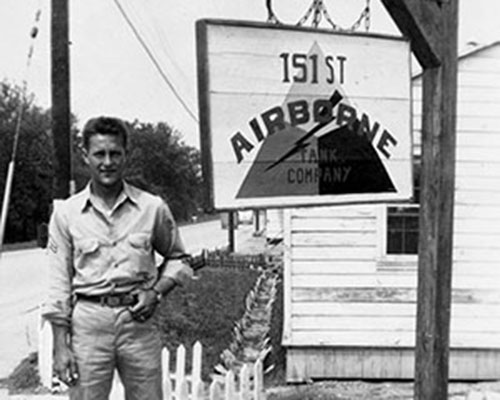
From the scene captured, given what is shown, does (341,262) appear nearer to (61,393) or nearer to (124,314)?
(61,393)

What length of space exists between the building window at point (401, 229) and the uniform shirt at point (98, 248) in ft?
17.6

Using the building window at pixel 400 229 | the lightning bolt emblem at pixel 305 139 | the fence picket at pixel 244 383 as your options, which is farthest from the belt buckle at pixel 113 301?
the building window at pixel 400 229

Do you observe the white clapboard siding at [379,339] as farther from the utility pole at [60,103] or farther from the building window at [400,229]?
the utility pole at [60,103]

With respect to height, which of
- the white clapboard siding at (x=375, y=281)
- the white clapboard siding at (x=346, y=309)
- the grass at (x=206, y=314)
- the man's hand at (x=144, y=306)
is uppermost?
the man's hand at (x=144, y=306)

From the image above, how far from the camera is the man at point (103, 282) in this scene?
319cm

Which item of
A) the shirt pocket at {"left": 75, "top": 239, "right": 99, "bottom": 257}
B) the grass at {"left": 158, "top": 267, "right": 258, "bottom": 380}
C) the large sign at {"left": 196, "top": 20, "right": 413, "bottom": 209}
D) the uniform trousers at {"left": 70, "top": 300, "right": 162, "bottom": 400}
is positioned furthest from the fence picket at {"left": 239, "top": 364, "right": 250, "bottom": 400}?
the shirt pocket at {"left": 75, "top": 239, "right": 99, "bottom": 257}

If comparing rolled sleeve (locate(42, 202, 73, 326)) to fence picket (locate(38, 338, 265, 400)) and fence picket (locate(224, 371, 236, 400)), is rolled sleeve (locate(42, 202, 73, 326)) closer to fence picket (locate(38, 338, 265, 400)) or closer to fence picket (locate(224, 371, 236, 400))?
fence picket (locate(38, 338, 265, 400))

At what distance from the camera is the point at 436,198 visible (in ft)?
13.5

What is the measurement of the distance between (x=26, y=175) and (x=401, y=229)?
1463 inches

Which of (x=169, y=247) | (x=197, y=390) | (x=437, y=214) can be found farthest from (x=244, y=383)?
(x=169, y=247)

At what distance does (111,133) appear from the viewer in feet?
10.6

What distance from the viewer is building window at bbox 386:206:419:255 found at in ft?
27.2

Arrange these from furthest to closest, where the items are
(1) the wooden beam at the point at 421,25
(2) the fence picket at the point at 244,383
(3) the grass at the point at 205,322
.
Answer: (3) the grass at the point at 205,322
(2) the fence picket at the point at 244,383
(1) the wooden beam at the point at 421,25

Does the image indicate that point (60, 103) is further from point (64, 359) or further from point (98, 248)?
point (64, 359)
